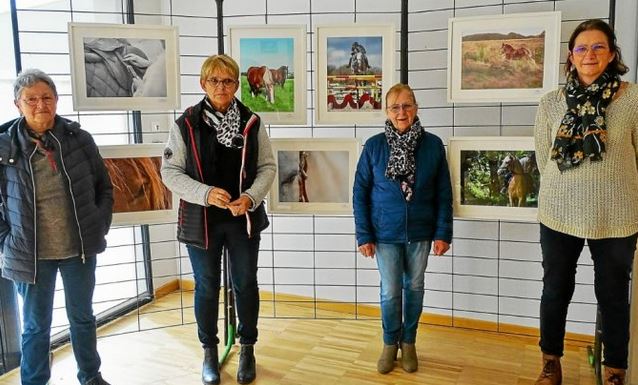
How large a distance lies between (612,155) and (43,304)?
223cm

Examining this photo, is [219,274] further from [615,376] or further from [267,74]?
[615,376]

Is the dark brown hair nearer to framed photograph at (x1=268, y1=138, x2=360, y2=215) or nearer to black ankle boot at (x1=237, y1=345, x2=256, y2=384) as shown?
framed photograph at (x1=268, y1=138, x2=360, y2=215)

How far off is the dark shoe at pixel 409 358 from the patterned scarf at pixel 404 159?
73cm

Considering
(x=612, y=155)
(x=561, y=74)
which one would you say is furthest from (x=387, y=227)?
(x=561, y=74)

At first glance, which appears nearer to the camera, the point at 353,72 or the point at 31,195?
the point at 31,195

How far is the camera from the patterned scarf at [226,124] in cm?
239

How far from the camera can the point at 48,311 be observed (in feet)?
7.52

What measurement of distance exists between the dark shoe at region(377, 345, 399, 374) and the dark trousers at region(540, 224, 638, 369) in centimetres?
72

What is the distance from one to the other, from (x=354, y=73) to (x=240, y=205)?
38.1 inches

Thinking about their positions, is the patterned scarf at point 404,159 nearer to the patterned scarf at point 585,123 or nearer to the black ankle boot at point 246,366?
the patterned scarf at point 585,123

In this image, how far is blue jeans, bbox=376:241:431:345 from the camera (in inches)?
103

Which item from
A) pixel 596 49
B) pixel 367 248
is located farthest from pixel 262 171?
pixel 596 49

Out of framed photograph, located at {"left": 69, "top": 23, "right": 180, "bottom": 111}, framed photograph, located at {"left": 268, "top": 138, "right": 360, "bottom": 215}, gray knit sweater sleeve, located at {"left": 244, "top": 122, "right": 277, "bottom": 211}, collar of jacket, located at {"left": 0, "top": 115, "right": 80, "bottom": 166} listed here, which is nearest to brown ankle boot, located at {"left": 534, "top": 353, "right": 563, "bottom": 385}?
framed photograph, located at {"left": 268, "top": 138, "right": 360, "bottom": 215}

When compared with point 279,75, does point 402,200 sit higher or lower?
lower
